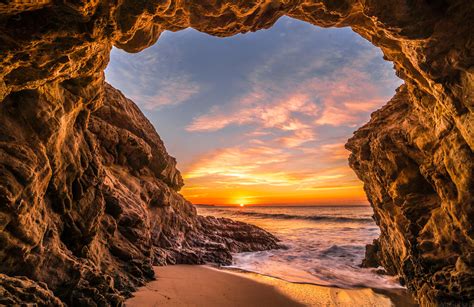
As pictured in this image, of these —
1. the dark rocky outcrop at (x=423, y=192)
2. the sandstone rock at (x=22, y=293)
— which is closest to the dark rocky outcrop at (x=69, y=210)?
the sandstone rock at (x=22, y=293)

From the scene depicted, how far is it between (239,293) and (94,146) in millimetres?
7997

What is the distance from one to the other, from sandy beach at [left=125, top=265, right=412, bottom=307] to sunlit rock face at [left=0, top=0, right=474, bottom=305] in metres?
1.06

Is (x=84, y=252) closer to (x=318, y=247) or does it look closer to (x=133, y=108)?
(x=133, y=108)

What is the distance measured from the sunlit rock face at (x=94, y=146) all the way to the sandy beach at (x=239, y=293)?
1.06 meters

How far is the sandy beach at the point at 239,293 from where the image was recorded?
8634mm

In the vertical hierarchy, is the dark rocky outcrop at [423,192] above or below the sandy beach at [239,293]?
above

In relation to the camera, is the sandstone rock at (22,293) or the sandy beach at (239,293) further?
the sandy beach at (239,293)

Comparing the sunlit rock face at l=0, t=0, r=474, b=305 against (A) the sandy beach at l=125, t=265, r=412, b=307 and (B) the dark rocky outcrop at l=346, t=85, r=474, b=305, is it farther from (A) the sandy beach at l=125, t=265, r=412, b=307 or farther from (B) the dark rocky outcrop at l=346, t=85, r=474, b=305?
(A) the sandy beach at l=125, t=265, r=412, b=307

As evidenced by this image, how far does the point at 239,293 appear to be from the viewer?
989cm

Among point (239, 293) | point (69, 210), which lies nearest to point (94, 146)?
point (69, 210)

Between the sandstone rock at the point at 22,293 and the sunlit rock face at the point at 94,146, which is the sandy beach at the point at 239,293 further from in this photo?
the sandstone rock at the point at 22,293

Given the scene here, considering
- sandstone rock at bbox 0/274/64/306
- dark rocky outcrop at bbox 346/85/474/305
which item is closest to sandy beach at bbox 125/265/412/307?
dark rocky outcrop at bbox 346/85/474/305

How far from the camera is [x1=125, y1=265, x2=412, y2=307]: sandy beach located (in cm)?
863

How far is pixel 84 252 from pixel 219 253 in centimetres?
1015
